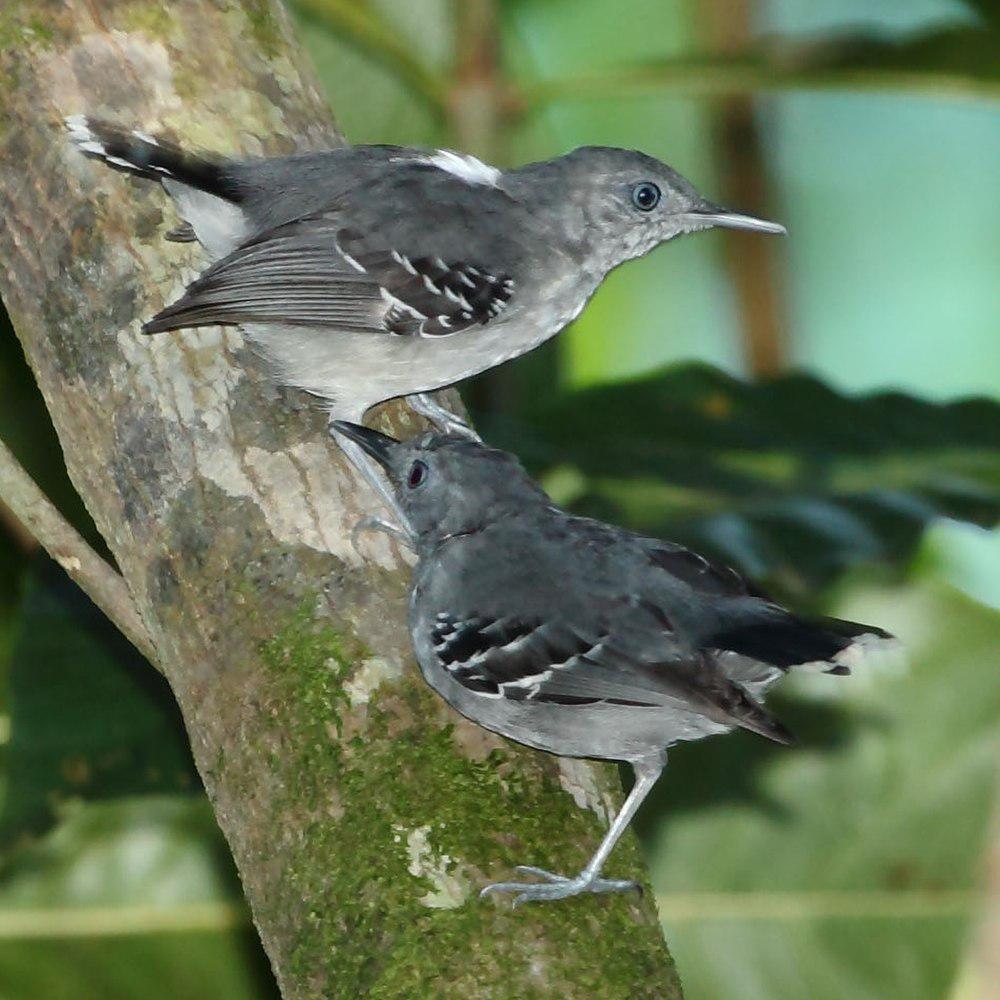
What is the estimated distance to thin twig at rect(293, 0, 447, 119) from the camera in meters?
5.06

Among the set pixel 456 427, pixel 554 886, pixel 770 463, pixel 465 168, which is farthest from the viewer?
pixel 770 463

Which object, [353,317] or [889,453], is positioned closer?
[353,317]

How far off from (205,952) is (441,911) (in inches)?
67.9

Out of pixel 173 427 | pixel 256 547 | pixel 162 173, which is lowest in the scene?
pixel 256 547

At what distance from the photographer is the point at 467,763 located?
9.48ft

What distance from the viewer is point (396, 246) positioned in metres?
3.76

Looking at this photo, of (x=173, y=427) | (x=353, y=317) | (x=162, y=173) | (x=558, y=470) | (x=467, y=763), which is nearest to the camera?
(x=467, y=763)

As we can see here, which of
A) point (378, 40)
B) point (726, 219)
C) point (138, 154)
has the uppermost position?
point (138, 154)

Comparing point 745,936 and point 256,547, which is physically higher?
point 256,547

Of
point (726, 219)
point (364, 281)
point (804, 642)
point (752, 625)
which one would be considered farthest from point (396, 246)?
point (804, 642)

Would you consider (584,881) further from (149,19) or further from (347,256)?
(149,19)

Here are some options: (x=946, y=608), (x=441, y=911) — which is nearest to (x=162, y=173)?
(x=441, y=911)

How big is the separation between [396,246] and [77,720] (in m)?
1.54

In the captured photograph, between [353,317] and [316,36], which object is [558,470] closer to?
[353,317]
